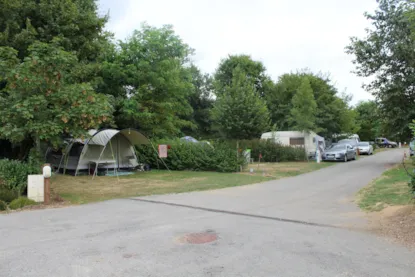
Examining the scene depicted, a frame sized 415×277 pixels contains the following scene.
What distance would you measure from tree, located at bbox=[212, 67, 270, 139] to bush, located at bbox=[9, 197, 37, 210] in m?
23.1

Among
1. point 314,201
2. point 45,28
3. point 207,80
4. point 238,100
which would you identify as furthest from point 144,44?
point 207,80

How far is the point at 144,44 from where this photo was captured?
22.2 meters

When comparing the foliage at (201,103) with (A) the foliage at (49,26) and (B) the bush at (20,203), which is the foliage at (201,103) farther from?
(B) the bush at (20,203)

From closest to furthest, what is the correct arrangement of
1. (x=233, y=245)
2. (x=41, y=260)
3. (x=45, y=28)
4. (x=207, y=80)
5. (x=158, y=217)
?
(x=41, y=260) < (x=233, y=245) < (x=158, y=217) < (x=45, y=28) < (x=207, y=80)

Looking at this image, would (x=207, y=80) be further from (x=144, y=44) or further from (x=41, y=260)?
(x=41, y=260)

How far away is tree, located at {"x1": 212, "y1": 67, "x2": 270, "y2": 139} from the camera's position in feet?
102

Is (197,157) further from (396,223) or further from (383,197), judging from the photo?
(396,223)

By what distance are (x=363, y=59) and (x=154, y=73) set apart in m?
12.5

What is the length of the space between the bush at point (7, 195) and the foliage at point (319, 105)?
26.5 meters

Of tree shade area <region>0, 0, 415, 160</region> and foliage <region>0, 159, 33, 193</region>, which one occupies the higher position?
tree shade area <region>0, 0, 415, 160</region>

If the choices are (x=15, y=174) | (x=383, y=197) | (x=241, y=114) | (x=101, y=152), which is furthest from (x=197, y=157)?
(x=241, y=114)

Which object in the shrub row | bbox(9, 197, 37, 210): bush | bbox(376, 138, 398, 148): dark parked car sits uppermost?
bbox(376, 138, 398, 148): dark parked car

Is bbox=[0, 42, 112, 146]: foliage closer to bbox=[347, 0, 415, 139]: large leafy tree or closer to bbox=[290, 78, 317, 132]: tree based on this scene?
bbox=[347, 0, 415, 139]: large leafy tree

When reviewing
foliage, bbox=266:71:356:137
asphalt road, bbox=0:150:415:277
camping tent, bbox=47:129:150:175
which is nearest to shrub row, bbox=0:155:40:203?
asphalt road, bbox=0:150:415:277
